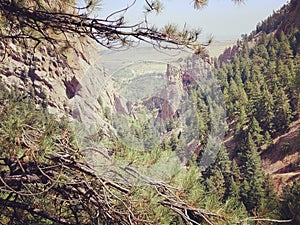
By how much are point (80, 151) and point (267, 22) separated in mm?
47994

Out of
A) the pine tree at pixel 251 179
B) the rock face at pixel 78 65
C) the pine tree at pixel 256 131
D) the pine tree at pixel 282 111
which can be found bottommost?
the pine tree at pixel 251 179

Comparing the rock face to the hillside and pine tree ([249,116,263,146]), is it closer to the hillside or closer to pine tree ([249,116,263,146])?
the hillside

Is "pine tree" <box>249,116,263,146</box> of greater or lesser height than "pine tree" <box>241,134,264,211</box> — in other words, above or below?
above

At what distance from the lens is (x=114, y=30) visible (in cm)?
156

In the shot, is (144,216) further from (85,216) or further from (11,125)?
(11,125)

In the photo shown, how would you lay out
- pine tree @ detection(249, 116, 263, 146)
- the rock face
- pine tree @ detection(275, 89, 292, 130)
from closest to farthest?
the rock face
pine tree @ detection(275, 89, 292, 130)
pine tree @ detection(249, 116, 263, 146)

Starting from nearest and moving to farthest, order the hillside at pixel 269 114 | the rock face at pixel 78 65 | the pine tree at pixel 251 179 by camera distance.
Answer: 1. the rock face at pixel 78 65
2. the pine tree at pixel 251 179
3. the hillside at pixel 269 114

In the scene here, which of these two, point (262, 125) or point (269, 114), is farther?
point (262, 125)

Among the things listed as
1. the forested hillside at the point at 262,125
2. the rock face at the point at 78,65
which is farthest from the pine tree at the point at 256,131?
the rock face at the point at 78,65

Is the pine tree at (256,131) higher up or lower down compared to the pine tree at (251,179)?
higher up

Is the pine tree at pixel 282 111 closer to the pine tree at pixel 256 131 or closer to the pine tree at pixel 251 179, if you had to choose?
the pine tree at pixel 256 131

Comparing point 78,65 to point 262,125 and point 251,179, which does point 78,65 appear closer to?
point 251,179

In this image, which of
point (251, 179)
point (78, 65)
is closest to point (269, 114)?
point (251, 179)

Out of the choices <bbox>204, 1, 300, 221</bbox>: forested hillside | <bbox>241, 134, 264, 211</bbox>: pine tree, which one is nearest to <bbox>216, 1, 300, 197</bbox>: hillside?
<bbox>204, 1, 300, 221</bbox>: forested hillside
